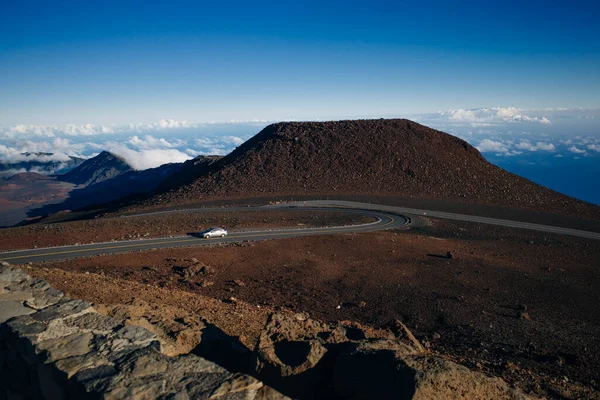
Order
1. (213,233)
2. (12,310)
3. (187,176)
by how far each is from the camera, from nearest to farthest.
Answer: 1. (12,310)
2. (213,233)
3. (187,176)

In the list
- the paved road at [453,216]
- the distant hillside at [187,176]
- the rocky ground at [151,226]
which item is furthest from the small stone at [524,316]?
the distant hillside at [187,176]

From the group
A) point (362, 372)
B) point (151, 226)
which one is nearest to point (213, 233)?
point (151, 226)

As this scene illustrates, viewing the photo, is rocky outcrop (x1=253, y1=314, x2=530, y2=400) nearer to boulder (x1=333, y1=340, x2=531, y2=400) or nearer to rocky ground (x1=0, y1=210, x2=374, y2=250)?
boulder (x1=333, y1=340, x2=531, y2=400)

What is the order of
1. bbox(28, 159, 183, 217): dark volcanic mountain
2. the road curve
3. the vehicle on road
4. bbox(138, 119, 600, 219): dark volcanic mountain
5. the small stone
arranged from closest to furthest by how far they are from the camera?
the small stone < the road curve < the vehicle on road < bbox(138, 119, 600, 219): dark volcanic mountain < bbox(28, 159, 183, 217): dark volcanic mountain

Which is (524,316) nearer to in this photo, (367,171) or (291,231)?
(291,231)

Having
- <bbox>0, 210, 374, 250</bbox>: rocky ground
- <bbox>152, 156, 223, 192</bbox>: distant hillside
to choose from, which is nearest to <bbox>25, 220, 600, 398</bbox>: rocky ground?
<bbox>0, 210, 374, 250</bbox>: rocky ground

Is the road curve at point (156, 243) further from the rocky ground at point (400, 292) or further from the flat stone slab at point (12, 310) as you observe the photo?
the flat stone slab at point (12, 310)
